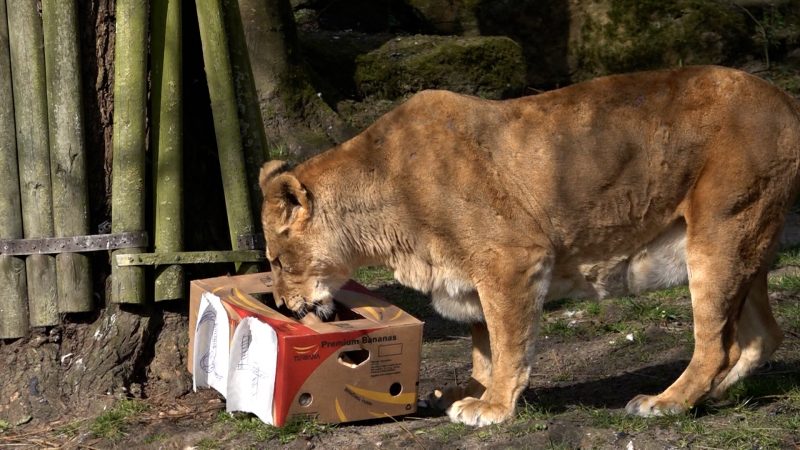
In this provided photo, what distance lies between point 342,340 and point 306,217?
2.50 ft

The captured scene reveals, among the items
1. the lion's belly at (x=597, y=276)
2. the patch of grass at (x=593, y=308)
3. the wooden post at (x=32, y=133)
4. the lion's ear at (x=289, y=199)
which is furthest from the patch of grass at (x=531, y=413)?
the wooden post at (x=32, y=133)

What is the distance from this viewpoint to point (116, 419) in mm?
5504

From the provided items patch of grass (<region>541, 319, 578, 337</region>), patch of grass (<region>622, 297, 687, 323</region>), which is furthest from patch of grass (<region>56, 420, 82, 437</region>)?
patch of grass (<region>622, 297, 687, 323</region>)

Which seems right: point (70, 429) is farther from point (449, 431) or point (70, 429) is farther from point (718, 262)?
point (718, 262)

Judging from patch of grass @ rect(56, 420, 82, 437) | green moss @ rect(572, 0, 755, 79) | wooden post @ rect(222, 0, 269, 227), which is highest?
green moss @ rect(572, 0, 755, 79)

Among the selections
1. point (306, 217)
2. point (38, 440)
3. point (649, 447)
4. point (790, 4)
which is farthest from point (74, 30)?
point (790, 4)

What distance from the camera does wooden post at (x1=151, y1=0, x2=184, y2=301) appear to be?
18.8ft

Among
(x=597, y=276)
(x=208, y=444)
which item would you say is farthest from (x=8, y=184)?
(x=597, y=276)

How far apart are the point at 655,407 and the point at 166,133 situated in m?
2.78

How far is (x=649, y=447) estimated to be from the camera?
15.4 ft

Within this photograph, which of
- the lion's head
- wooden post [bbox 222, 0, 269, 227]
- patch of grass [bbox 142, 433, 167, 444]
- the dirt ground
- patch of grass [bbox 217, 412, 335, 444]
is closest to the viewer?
the dirt ground

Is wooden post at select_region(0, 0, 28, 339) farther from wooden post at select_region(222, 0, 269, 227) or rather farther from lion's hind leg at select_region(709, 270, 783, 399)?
lion's hind leg at select_region(709, 270, 783, 399)

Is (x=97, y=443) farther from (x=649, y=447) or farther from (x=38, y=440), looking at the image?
(x=649, y=447)

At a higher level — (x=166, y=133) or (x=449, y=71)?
(x=449, y=71)
